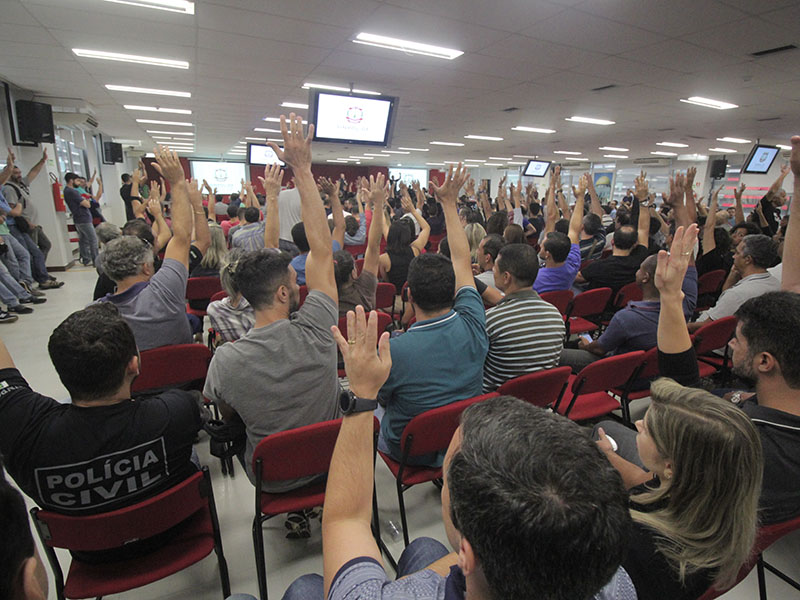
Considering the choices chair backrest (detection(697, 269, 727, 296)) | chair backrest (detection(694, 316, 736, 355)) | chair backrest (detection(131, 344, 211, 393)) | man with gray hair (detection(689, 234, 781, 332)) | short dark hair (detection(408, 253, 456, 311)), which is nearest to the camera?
short dark hair (detection(408, 253, 456, 311))

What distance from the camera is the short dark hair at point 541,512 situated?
0.55 metres

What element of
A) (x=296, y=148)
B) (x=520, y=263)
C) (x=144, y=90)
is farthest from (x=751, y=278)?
(x=144, y=90)

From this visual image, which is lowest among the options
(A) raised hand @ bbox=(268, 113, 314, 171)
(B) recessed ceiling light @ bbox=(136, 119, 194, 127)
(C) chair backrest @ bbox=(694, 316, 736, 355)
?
(C) chair backrest @ bbox=(694, 316, 736, 355)

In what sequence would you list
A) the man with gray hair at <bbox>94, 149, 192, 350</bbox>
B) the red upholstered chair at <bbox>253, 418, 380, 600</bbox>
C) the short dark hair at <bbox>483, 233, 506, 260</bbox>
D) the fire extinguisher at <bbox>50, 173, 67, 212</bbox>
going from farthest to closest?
the fire extinguisher at <bbox>50, 173, 67, 212</bbox>
the short dark hair at <bbox>483, 233, 506, 260</bbox>
the man with gray hair at <bbox>94, 149, 192, 350</bbox>
the red upholstered chair at <bbox>253, 418, 380, 600</bbox>

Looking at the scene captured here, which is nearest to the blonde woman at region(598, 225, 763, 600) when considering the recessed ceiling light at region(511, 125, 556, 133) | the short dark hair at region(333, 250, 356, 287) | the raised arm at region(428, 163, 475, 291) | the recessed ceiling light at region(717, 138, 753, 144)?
the raised arm at region(428, 163, 475, 291)

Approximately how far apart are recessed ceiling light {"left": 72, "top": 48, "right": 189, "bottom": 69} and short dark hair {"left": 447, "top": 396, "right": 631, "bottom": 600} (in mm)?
6618

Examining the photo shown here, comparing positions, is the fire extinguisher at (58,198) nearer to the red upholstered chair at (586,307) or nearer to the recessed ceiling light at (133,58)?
the recessed ceiling light at (133,58)

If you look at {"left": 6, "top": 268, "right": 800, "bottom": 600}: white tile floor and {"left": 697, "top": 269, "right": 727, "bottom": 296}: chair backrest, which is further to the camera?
{"left": 697, "top": 269, "right": 727, "bottom": 296}: chair backrest

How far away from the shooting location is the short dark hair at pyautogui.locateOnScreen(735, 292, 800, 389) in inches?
55.2

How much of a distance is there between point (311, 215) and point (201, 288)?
247 centimetres

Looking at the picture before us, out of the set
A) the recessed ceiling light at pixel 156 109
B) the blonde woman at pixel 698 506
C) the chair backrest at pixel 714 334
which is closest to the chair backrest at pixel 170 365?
the blonde woman at pixel 698 506

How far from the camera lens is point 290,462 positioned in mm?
1592

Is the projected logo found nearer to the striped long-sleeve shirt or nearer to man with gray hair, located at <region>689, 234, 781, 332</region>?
the striped long-sleeve shirt

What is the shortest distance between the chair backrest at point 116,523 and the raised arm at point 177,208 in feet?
4.87
